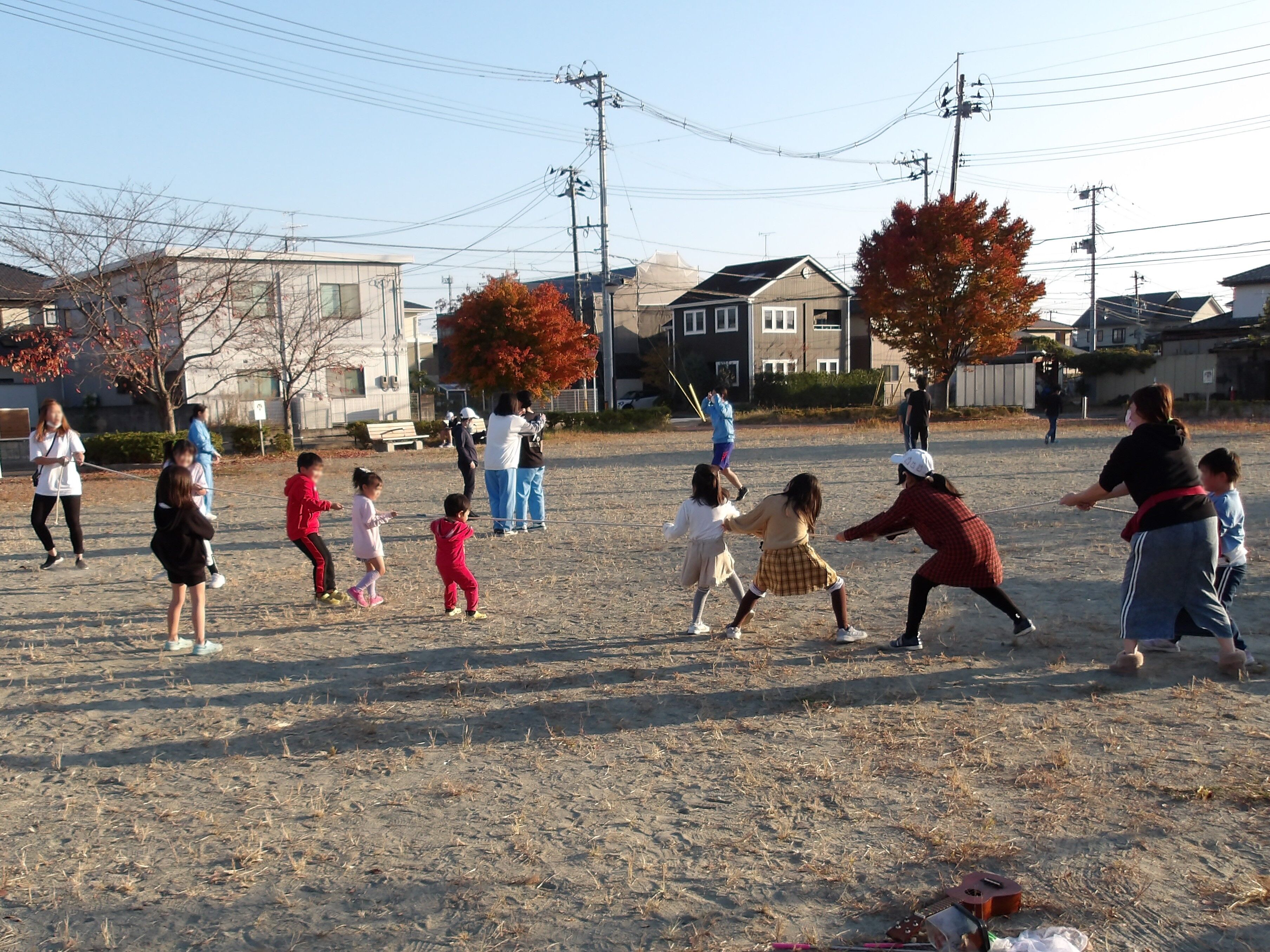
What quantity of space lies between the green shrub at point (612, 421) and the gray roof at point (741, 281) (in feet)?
52.1

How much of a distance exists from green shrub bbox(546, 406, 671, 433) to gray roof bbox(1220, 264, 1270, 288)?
3014cm

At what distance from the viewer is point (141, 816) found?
4.22 metres

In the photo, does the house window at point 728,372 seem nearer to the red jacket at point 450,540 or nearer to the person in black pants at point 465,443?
the person in black pants at point 465,443

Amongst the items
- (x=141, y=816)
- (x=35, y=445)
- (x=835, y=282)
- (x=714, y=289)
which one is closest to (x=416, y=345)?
(x=714, y=289)

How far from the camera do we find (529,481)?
1166 cm

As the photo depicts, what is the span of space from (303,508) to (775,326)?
43.4 metres

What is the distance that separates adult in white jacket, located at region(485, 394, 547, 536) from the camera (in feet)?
35.0

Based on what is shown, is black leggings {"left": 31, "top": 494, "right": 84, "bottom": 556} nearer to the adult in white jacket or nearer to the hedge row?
the adult in white jacket

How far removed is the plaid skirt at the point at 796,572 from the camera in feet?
20.6

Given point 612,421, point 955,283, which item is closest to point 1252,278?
point 955,283

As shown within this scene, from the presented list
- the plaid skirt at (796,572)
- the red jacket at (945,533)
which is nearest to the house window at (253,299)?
the plaid skirt at (796,572)

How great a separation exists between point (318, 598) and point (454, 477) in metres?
11.3

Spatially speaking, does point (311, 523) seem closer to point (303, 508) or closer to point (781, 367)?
point (303, 508)

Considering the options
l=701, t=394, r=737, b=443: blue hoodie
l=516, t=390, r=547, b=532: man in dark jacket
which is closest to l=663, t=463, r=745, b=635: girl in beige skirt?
l=516, t=390, r=547, b=532: man in dark jacket
